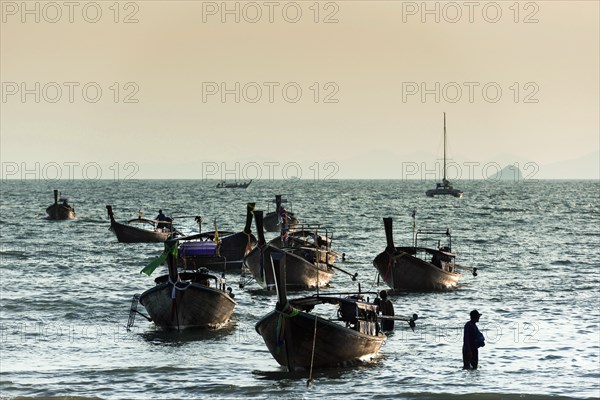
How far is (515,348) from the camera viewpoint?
3478cm

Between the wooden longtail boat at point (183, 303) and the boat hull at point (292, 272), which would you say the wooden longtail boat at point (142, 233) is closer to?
the boat hull at point (292, 272)

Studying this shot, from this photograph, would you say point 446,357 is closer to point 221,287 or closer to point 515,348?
point 515,348

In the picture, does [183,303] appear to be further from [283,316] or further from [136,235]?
[136,235]

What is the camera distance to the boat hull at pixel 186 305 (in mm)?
35188

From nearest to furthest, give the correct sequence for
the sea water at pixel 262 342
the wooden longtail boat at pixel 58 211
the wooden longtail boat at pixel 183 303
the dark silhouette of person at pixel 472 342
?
the sea water at pixel 262 342 < the dark silhouette of person at pixel 472 342 < the wooden longtail boat at pixel 183 303 < the wooden longtail boat at pixel 58 211

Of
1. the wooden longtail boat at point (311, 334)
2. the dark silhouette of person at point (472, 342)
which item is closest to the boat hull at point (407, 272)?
the dark silhouette of person at point (472, 342)

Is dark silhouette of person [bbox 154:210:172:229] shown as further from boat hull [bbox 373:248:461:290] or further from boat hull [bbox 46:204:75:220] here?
boat hull [bbox 46:204:75:220]

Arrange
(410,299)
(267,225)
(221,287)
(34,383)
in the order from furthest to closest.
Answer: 1. (267,225)
2. (410,299)
3. (221,287)
4. (34,383)

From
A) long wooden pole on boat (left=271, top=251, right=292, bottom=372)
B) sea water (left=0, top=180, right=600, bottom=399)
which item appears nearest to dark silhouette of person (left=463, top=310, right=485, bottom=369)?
sea water (left=0, top=180, right=600, bottom=399)

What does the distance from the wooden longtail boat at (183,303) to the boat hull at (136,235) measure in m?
43.1

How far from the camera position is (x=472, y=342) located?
99.5ft

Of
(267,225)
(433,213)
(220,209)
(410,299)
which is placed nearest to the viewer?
(410,299)

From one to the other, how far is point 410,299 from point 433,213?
102693mm

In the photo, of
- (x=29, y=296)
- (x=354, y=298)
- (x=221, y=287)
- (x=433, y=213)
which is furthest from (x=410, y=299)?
(x=433, y=213)
